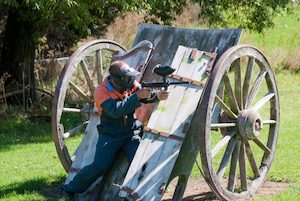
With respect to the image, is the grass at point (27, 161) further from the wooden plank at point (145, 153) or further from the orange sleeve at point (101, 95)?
the orange sleeve at point (101, 95)

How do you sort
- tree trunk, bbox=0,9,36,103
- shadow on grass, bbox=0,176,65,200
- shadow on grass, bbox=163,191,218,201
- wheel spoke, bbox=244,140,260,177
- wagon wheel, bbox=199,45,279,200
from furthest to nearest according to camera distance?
tree trunk, bbox=0,9,36,103 → shadow on grass, bbox=0,176,65,200 → shadow on grass, bbox=163,191,218,201 → wheel spoke, bbox=244,140,260,177 → wagon wheel, bbox=199,45,279,200

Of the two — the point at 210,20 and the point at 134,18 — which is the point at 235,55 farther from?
the point at 134,18

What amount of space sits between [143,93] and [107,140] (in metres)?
0.73

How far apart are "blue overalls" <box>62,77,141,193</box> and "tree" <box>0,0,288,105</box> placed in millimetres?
3935

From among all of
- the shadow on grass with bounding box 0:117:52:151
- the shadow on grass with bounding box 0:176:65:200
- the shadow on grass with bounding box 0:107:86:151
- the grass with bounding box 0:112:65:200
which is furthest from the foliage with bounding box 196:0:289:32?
the shadow on grass with bounding box 0:176:65:200

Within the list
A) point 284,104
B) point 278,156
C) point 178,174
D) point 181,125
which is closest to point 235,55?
point 181,125

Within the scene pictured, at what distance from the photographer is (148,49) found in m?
7.00

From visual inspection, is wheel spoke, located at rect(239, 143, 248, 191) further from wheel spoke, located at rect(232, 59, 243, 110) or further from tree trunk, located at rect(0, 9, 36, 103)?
tree trunk, located at rect(0, 9, 36, 103)

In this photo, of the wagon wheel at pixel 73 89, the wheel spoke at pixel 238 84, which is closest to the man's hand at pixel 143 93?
the wheel spoke at pixel 238 84

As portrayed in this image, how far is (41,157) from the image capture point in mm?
9164

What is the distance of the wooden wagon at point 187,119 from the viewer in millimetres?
5812

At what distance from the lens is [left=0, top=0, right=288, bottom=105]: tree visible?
34.0ft

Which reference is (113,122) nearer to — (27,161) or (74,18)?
(27,161)

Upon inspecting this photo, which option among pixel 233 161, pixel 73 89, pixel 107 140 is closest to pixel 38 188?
pixel 73 89
